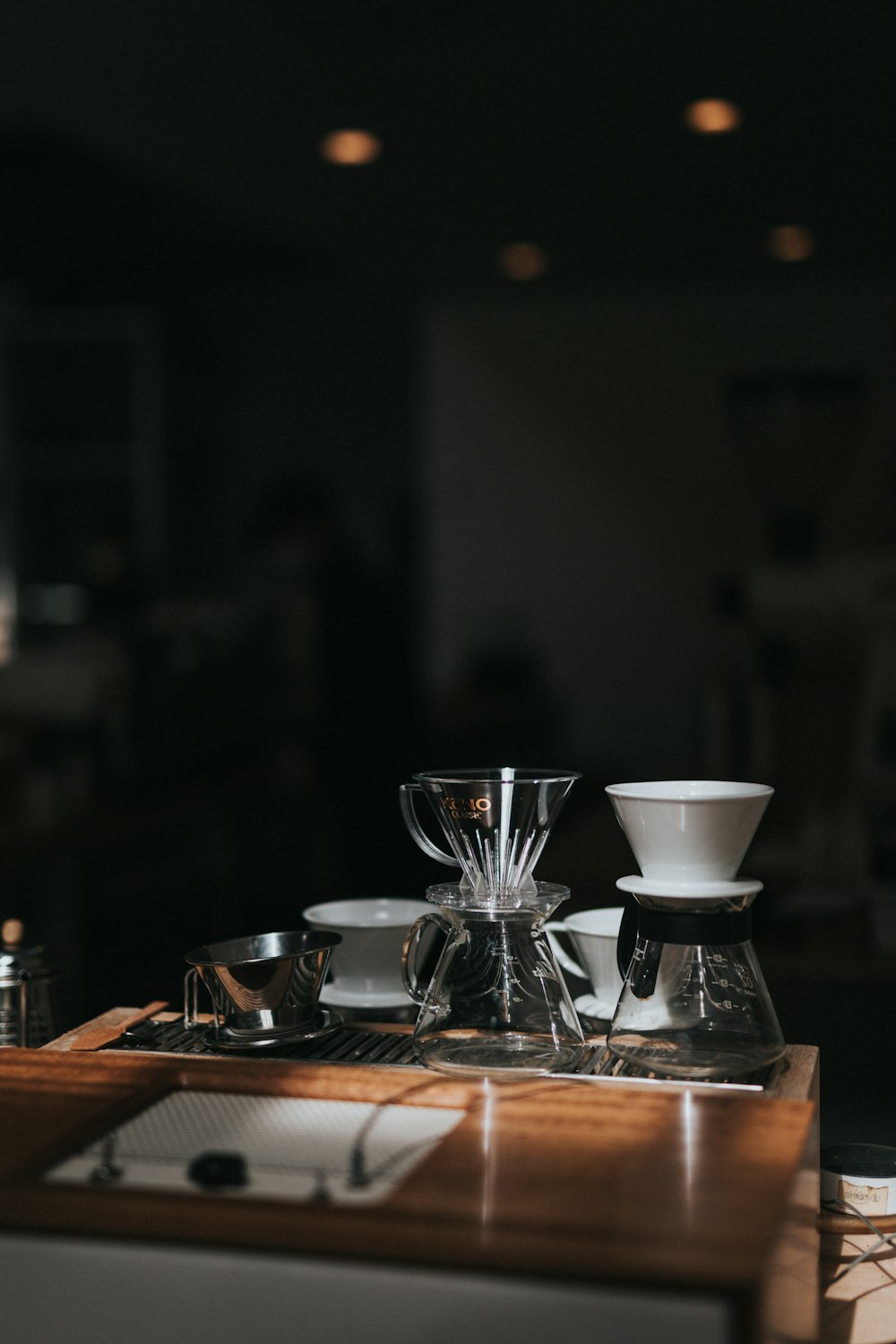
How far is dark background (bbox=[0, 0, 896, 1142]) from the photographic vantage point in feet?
9.08

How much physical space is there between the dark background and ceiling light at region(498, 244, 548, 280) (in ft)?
0.30

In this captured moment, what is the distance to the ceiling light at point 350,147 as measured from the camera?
12.6 ft

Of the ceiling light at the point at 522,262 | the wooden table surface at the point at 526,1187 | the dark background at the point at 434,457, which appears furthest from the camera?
the ceiling light at the point at 522,262

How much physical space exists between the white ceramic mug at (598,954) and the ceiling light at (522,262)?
13.9ft

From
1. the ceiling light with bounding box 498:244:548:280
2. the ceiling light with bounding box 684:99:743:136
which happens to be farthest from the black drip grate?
the ceiling light with bounding box 498:244:548:280

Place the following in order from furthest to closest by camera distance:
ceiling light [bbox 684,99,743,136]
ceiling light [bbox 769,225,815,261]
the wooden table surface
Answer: ceiling light [bbox 769,225,815,261] → ceiling light [bbox 684,99,743,136] → the wooden table surface

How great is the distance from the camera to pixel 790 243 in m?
5.13

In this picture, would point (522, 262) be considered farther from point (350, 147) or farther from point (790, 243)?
point (350, 147)

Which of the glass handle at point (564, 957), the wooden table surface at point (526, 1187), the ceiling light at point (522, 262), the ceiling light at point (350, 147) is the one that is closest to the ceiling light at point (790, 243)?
the ceiling light at point (522, 262)

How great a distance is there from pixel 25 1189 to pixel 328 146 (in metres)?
3.51

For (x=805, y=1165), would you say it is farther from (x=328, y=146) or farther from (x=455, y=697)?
(x=455, y=697)

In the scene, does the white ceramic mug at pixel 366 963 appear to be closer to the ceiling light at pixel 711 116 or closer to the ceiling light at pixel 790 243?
the ceiling light at pixel 711 116

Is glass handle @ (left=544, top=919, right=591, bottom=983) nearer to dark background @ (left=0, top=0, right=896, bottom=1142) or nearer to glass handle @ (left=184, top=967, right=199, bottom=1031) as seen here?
glass handle @ (left=184, top=967, right=199, bottom=1031)

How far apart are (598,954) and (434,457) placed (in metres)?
5.26
